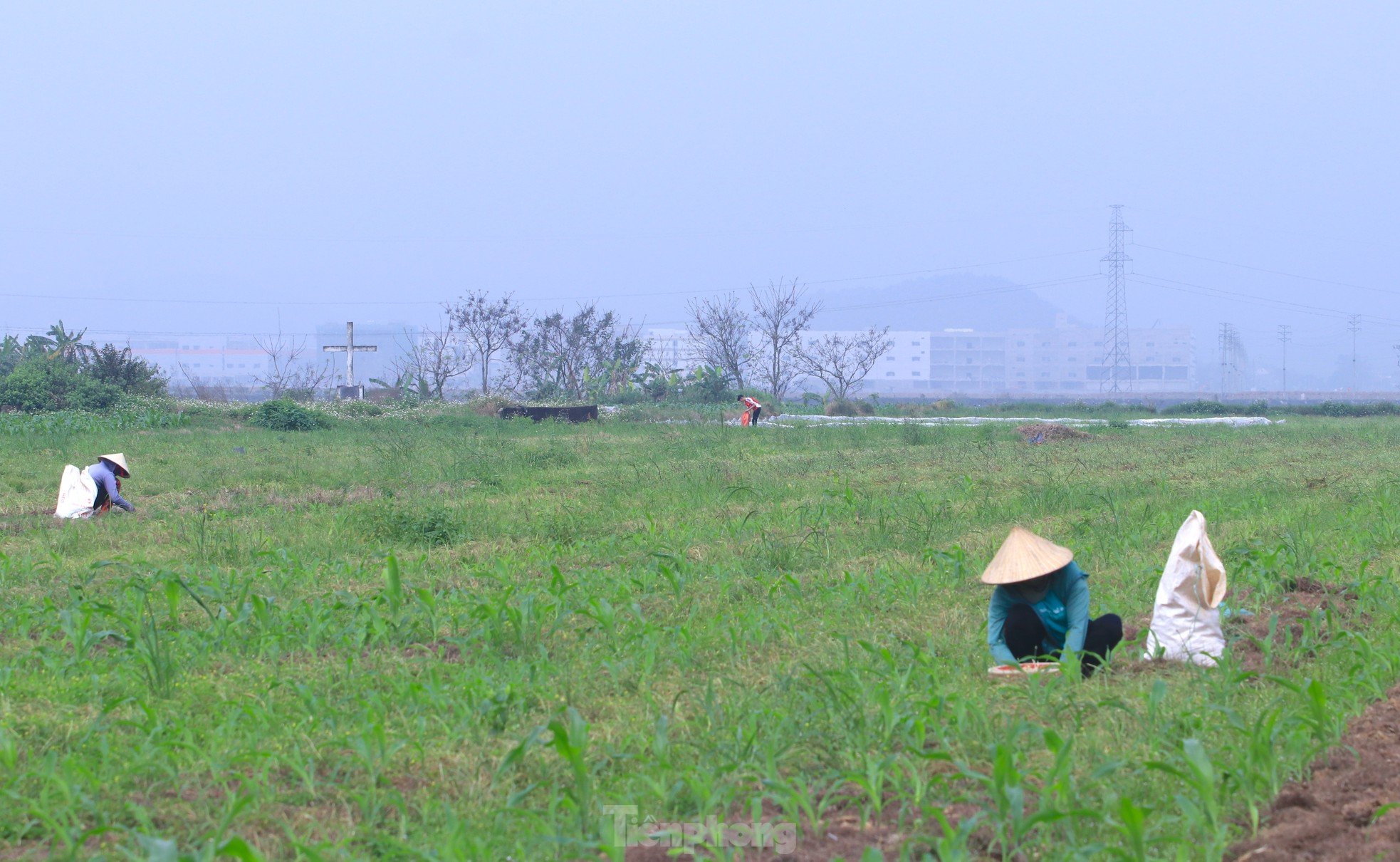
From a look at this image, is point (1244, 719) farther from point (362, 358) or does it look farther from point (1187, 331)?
point (362, 358)

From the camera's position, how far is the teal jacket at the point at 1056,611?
14.3 feet

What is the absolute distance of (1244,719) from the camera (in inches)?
137

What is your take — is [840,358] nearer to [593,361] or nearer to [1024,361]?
[593,361]

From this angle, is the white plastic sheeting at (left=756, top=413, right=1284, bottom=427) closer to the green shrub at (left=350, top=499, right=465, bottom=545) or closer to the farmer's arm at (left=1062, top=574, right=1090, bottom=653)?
the green shrub at (left=350, top=499, right=465, bottom=545)

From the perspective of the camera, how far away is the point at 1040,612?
4496mm

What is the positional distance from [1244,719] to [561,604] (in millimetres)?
2873

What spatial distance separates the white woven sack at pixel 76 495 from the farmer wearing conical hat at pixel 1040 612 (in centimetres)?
772

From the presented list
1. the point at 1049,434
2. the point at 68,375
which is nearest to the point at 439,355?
the point at 68,375

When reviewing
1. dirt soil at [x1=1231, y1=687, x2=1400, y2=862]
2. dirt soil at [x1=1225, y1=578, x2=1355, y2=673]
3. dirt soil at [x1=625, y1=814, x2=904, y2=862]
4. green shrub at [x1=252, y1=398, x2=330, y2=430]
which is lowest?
dirt soil at [x1=625, y1=814, x2=904, y2=862]

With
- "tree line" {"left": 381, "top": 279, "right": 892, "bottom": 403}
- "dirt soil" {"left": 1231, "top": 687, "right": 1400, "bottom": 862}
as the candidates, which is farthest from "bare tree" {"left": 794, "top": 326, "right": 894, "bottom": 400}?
"dirt soil" {"left": 1231, "top": 687, "right": 1400, "bottom": 862}

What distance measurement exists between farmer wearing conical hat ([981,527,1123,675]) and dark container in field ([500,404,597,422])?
20.1 metres

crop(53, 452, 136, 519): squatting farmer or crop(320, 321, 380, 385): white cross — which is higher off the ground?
crop(320, 321, 380, 385): white cross

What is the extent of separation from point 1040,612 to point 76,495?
26.5ft

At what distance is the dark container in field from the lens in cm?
2453
